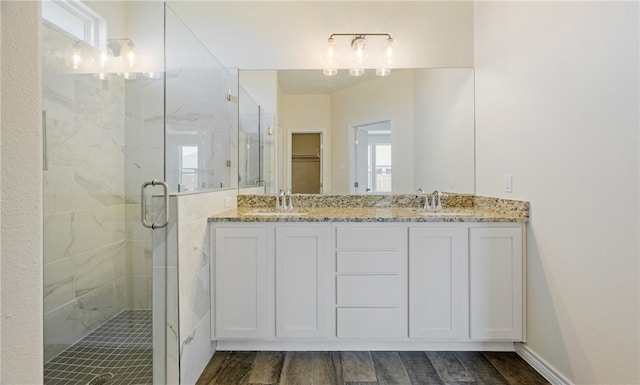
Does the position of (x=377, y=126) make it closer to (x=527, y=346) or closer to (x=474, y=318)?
(x=474, y=318)

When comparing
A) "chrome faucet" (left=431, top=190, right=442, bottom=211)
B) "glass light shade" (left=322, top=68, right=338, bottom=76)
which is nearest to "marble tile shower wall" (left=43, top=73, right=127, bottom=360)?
"glass light shade" (left=322, top=68, right=338, bottom=76)

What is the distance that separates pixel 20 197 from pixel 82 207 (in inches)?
66.8

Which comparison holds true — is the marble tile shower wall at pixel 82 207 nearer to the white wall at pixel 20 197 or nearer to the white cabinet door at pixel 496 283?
the white wall at pixel 20 197

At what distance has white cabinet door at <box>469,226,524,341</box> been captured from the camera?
77.3 inches

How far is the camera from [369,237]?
200cm

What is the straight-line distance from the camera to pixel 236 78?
2.61m

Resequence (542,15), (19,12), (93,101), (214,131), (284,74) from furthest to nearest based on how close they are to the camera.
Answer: (284,74)
(214,131)
(93,101)
(542,15)
(19,12)

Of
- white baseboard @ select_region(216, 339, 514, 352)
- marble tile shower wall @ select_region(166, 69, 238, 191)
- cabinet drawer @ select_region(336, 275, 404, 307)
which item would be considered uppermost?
marble tile shower wall @ select_region(166, 69, 238, 191)

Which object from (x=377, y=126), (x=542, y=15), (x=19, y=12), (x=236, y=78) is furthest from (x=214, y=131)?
(x=542, y=15)

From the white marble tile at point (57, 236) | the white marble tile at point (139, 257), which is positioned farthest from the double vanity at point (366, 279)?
the white marble tile at point (57, 236)

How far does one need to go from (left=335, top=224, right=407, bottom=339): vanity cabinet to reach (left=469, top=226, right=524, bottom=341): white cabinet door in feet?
1.44

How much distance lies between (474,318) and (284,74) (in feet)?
7.39

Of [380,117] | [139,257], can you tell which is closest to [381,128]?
[380,117]

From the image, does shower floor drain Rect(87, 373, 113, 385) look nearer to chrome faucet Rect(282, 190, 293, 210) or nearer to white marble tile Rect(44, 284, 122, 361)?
white marble tile Rect(44, 284, 122, 361)
